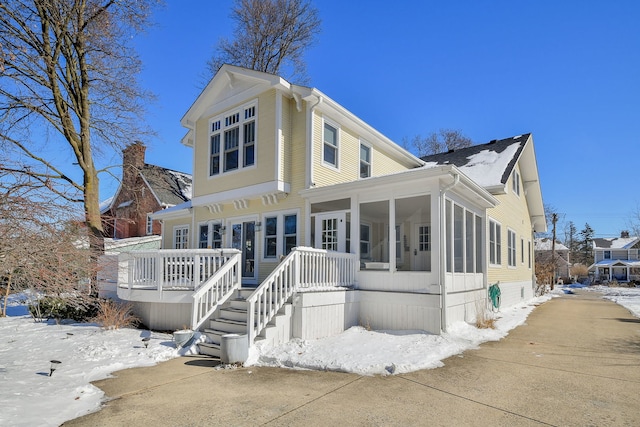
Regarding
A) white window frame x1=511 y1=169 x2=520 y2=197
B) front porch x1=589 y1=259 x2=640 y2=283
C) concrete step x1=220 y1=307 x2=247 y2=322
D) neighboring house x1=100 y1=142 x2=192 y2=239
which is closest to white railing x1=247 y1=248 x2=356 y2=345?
concrete step x1=220 y1=307 x2=247 y2=322

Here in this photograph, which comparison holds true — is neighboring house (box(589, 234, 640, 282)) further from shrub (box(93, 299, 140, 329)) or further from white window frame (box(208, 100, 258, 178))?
shrub (box(93, 299, 140, 329))

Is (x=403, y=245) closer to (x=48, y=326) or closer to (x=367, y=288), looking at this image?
(x=367, y=288)

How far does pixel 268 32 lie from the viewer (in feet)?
74.6

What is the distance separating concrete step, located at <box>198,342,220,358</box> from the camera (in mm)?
7445

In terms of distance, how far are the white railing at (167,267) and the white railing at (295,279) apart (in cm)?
168

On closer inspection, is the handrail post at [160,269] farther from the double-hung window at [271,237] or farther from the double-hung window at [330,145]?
the double-hung window at [330,145]

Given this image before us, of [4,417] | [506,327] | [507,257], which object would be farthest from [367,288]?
[507,257]

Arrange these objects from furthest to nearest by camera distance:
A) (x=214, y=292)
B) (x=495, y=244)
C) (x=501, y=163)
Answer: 1. (x=501, y=163)
2. (x=495, y=244)
3. (x=214, y=292)

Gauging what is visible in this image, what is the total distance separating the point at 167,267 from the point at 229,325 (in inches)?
104

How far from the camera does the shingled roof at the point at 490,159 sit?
563 inches

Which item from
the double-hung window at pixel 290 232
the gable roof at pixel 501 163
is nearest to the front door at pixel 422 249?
the gable roof at pixel 501 163

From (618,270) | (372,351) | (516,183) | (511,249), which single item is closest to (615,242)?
(618,270)

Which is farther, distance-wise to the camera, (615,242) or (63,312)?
(615,242)

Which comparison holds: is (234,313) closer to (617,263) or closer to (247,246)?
(247,246)
